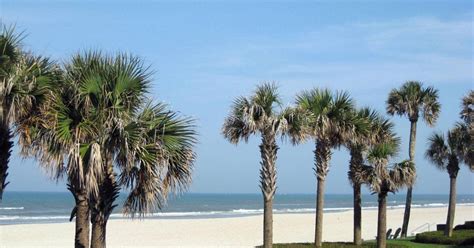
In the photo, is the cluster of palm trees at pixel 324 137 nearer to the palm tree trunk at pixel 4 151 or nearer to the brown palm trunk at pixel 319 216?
the brown palm trunk at pixel 319 216

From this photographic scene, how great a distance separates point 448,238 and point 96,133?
69.6 ft

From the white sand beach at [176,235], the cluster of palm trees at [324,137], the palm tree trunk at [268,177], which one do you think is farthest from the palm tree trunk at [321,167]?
the white sand beach at [176,235]

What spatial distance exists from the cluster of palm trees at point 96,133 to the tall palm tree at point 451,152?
23221 mm

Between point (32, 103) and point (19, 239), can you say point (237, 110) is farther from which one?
point (19, 239)

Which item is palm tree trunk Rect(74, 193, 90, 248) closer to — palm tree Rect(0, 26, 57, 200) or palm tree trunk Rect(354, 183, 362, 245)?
palm tree Rect(0, 26, 57, 200)

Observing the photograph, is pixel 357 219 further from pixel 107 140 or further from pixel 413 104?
pixel 107 140

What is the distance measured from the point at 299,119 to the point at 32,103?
37.2 feet

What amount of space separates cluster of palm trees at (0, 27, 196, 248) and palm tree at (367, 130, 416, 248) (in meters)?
13.1

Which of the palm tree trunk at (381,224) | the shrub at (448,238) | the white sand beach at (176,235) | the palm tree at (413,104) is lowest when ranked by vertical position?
the white sand beach at (176,235)

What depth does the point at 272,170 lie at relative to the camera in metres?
23.8

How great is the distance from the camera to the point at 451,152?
117 feet

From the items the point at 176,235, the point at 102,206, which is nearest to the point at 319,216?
the point at 102,206

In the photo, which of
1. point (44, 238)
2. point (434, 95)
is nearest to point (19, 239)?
point (44, 238)

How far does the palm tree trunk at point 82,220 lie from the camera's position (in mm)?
14602
